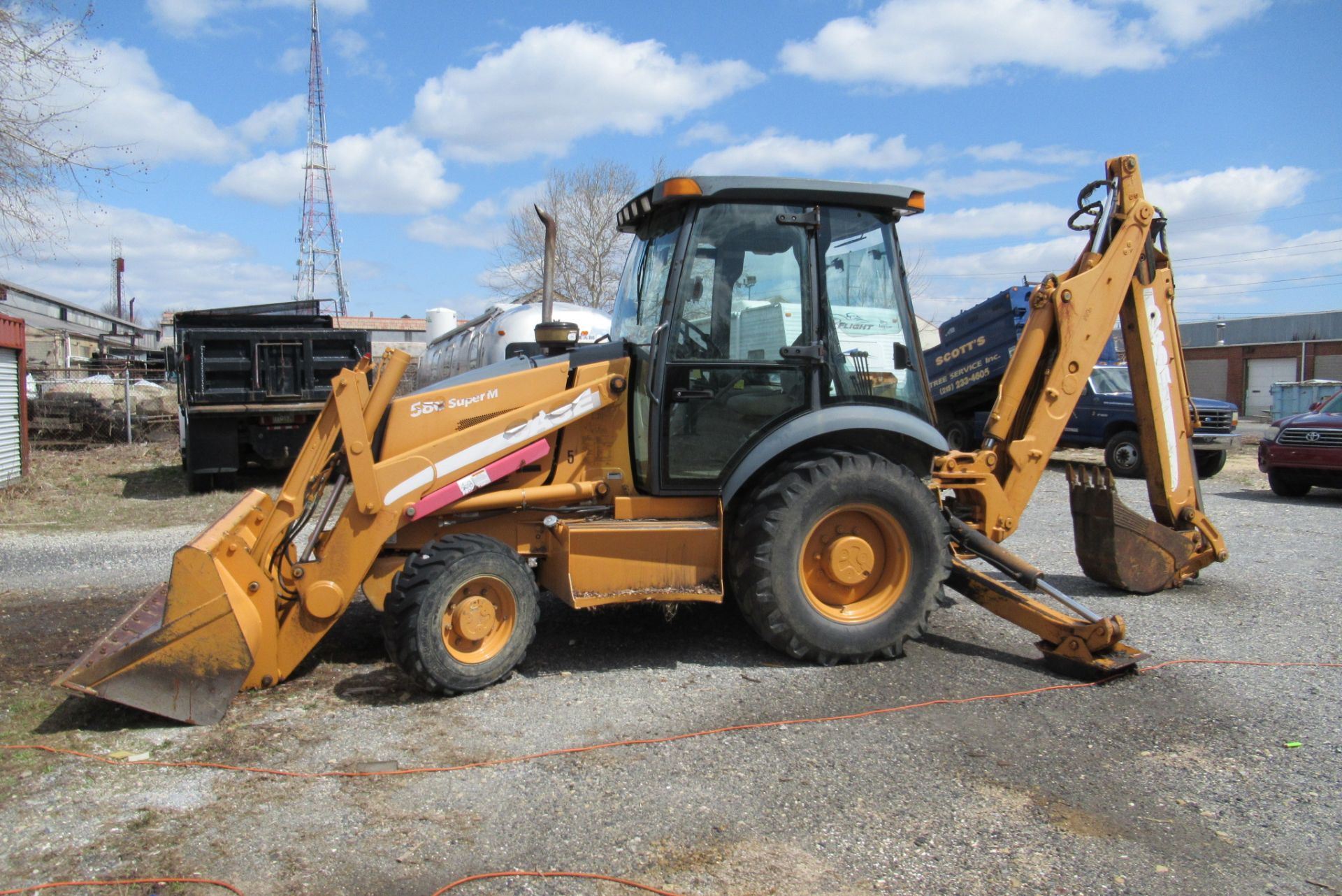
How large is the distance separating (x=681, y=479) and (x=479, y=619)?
4.41 ft

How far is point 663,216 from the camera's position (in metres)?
5.68

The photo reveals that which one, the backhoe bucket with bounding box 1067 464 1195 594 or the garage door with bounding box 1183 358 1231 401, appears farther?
the garage door with bounding box 1183 358 1231 401

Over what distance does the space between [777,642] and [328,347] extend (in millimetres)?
10045

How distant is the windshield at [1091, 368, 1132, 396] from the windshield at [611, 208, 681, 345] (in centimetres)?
1244

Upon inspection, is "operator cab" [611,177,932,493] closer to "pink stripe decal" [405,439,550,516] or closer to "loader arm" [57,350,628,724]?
"loader arm" [57,350,628,724]

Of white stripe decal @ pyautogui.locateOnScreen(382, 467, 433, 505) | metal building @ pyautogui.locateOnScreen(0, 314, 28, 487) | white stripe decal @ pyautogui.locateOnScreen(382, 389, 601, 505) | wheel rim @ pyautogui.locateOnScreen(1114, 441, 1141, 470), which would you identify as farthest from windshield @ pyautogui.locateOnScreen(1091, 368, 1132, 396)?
metal building @ pyautogui.locateOnScreen(0, 314, 28, 487)

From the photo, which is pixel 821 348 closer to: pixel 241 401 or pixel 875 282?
pixel 875 282

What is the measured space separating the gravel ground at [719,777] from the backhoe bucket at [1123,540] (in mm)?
769

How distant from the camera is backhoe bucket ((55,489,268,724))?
14.1 ft

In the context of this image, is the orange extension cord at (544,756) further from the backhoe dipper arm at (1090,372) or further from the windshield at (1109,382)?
the windshield at (1109,382)

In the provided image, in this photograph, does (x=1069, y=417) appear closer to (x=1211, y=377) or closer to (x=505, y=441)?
(x=505, y=441)

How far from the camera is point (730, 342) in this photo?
538 centimetres

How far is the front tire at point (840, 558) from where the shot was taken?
521 cm

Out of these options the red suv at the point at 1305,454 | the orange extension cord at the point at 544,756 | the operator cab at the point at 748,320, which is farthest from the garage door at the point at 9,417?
the red suv at the point at 1305,454
